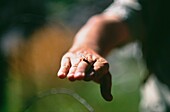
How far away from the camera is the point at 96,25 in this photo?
3.44 feet

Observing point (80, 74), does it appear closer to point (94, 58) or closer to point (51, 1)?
point (94, 58)

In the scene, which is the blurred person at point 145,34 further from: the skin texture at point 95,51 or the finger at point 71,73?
the finger at point 71,73

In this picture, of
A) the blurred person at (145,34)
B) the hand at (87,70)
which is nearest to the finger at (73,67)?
the hand at (87,70)

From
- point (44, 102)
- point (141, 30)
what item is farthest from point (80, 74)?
point (141, 30)

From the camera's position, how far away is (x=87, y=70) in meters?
0.79

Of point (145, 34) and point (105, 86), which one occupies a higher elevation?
point (105, 86)

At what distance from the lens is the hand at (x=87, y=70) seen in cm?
77

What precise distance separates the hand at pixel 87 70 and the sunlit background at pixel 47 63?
4cm

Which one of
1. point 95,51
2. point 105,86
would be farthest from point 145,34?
point 105,86

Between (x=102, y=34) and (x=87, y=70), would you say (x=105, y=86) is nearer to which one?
(x=87, y=70)

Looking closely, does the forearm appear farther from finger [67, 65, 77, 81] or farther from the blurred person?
finger [67, 65, 77, 81]

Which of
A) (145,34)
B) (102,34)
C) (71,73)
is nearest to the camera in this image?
(71,73)

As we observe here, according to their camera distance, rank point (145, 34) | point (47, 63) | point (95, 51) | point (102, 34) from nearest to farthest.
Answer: point (95, 51)
point (102, 34)
point (145, 34)
point (47, 63)

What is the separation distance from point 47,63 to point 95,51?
555 mm
